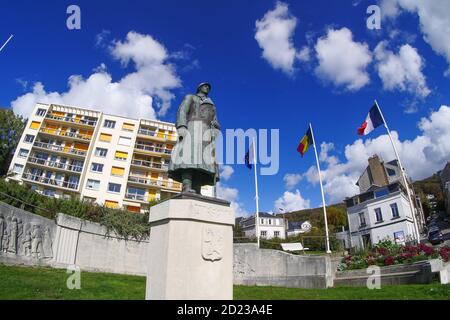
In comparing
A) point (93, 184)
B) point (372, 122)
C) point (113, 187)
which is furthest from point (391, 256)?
point (93, 184)

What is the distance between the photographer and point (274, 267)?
796 inches

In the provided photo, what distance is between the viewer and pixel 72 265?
18188 mm

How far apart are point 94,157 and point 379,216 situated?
41.8m

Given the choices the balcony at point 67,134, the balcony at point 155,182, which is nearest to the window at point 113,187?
the balcony at point 155,182

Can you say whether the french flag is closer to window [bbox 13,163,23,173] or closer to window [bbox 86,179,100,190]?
window [bbox 86,179,100,190]

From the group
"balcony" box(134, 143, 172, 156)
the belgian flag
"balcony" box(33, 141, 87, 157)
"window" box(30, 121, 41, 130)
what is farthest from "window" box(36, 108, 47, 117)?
the belgian flag

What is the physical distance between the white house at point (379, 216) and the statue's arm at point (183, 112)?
128ft

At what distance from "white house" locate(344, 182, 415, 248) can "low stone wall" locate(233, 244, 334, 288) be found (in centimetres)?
2393

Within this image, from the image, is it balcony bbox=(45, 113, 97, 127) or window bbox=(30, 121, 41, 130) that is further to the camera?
balcony bbox=(45, 113, 97, 127)

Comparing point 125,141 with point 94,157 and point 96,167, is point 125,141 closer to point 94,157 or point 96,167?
point 94,157

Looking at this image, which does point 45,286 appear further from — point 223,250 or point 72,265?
point 72,265

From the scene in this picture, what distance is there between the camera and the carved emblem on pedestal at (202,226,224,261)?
5.43 metres

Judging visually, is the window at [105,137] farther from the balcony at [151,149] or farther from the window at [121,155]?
the balcony at [151,149]
